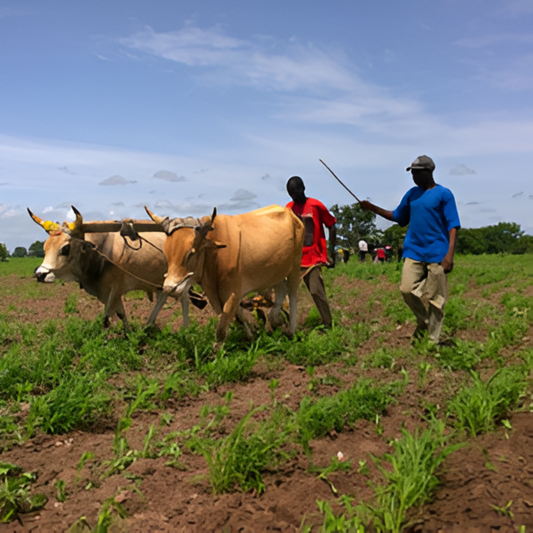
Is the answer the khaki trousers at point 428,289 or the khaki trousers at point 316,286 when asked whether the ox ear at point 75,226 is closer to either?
the khaki trousers at point 316,286

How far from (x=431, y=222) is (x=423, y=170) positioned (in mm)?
570

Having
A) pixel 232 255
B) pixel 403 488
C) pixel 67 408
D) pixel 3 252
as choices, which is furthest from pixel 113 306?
pixel 3 252

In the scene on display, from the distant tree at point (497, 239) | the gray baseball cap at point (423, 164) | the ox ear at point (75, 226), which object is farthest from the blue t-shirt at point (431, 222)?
the distant tree at point (497, 239)

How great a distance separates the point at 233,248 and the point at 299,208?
1.59 m

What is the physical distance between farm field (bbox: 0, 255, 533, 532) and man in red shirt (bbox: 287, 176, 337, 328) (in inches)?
23.7

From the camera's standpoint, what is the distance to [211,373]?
5.51 meters

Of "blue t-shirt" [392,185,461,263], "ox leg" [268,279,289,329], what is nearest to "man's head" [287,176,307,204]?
"ox leg" [268,279,289,329]

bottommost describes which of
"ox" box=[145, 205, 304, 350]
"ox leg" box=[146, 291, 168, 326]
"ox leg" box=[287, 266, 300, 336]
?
"ox leg" box=[146, 291, 168, 326]

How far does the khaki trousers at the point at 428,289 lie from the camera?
632 centimetres

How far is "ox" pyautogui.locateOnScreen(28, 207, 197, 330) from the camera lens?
7.07m

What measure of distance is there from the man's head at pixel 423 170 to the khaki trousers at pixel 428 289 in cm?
87

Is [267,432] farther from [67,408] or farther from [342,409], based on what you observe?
[67,408]

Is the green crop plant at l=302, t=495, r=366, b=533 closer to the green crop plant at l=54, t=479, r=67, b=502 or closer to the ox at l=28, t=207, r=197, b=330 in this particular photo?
the green crop plant at l=54, t=479, r=67, b=502

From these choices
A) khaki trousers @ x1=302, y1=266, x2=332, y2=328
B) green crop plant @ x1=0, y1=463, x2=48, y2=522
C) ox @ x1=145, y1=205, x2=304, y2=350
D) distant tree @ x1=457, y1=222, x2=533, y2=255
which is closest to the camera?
green crop plant @ x1=0, y1=463, x2=48, y2=522
